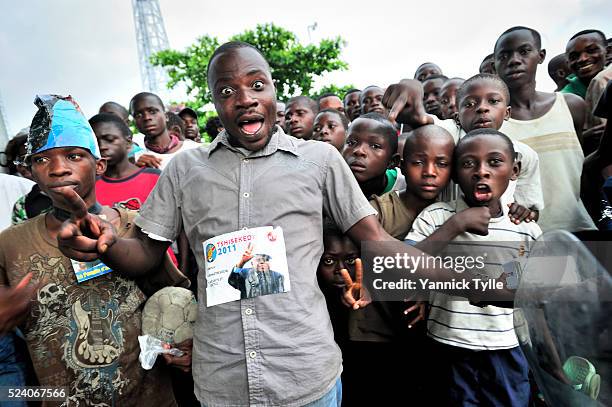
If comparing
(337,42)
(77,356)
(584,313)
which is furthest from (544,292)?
(337,42)

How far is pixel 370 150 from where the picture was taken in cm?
265

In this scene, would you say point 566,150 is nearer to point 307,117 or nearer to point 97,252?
point 307,117

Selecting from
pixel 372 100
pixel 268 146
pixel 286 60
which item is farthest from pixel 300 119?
pixel 286 60

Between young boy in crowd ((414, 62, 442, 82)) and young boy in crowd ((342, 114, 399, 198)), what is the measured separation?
10.1 feet

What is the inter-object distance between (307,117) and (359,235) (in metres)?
2.87

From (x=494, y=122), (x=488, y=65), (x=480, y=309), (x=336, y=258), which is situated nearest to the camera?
(x=480, y=309)

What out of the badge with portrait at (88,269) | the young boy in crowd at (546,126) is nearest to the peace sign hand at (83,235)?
the badge with portrait at (88,269)

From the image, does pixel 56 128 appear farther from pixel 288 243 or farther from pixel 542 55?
pixel 542 55

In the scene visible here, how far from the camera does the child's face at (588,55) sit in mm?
4152

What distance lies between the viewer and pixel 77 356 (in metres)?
1.79

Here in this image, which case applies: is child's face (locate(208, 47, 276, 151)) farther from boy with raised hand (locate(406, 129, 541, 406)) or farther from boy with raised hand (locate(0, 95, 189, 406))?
boy with raised hand (locate(406, 129, 541, 406))

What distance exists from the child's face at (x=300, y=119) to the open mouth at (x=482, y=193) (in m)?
2.41

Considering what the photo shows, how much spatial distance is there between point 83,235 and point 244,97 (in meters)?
0.79

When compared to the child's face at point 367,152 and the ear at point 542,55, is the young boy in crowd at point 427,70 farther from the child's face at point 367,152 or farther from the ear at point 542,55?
the child's face at point 367,152
